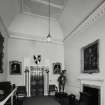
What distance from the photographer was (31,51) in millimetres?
9250

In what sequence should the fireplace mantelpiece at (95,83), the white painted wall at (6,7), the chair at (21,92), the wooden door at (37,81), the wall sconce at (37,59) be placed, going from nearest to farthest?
the fireplace mantelpiece at (95,83)
the white painted wall at (6,7)
the chair at (21,92)
the wooden door at (37,81)
the wall sconce at (37,59)

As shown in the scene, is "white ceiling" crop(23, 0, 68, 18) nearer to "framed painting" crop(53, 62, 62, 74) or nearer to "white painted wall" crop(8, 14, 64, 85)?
"white painted wall" crop(8, 14, 64, 85)

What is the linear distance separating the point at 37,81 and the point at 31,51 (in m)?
2.30

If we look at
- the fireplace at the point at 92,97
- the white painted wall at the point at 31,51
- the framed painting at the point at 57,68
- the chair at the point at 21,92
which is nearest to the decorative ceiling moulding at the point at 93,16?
the white painted wall at the point at 31,51

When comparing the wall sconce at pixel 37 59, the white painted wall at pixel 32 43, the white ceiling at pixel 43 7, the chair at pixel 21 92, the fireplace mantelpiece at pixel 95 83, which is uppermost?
the white ceiling at pixel 43 7

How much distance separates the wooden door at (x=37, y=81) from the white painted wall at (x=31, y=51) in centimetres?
65

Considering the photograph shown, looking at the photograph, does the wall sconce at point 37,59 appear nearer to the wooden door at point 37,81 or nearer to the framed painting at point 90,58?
the wooden door at point 37,81

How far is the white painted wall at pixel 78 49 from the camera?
4.92 meters

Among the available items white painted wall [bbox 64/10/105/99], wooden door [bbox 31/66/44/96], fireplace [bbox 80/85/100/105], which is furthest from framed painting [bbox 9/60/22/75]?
fireplace [bbox 80/85/100/105]

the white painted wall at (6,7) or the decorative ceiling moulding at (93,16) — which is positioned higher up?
the white painted wall at (6,7)

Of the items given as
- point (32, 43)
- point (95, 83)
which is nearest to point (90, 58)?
point (95, 83)

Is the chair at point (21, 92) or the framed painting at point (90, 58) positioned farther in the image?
the chair at point (21, 92)

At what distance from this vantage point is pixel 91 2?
515 cm

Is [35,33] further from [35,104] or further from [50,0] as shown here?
[35,104]
